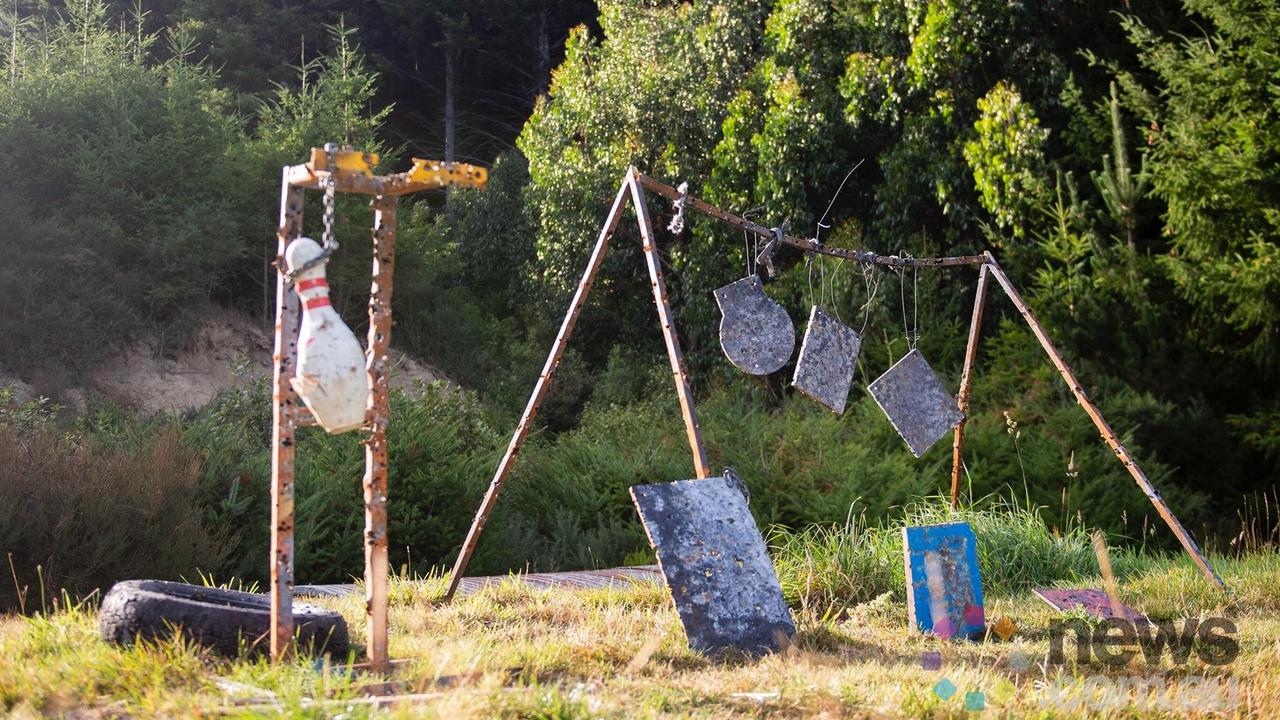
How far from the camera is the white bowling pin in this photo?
3.08 m

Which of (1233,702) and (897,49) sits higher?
(897,49)

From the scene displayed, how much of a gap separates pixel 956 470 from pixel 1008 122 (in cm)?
544

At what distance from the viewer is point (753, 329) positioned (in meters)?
5.05

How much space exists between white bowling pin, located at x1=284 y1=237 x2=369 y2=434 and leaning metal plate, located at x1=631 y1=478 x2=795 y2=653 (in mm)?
1402

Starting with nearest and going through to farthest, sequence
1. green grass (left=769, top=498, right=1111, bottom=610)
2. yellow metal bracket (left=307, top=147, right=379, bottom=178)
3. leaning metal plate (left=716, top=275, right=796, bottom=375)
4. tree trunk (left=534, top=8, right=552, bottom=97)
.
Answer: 1. yellow metal bracket (left=307, top=147, right=379, bottom=178)
2. leaning metal plate (left=716, top=275, right=796, bottom=375)
3. green grass (left=769, top=498, right=1111, bottom=610)
4. tree trunk (left=534, top=8, right=552, bottom=97)

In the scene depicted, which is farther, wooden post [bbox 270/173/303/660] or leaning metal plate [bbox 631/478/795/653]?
leaning metal plate [bbox 631/478/795/653]

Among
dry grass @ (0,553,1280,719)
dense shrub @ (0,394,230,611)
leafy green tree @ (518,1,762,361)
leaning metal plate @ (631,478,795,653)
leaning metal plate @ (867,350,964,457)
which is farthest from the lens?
leafy green tree @ (518,1,762,361)

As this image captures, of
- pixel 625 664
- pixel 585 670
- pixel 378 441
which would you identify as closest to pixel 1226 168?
pixel 625 664

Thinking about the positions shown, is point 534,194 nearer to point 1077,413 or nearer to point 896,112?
point 896,112

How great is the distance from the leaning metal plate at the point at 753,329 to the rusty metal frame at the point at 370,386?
173cm

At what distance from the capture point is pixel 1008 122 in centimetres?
1075

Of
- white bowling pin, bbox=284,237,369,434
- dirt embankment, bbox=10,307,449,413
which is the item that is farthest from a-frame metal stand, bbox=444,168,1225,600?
dirt embankment, bbox=10,307,449,413

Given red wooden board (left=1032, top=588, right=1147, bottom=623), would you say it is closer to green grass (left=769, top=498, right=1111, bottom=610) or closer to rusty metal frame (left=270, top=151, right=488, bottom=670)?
green grass (left=769, top=498, right=1111, bottom=610)

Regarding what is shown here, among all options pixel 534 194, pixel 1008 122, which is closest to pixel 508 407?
pixel 534 194
